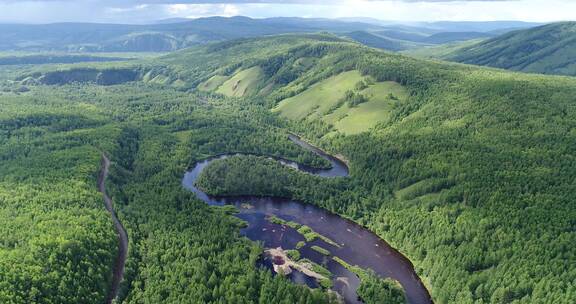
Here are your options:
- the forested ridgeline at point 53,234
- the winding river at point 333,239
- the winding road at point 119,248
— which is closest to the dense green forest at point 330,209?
the forested ridgeline at point 53,234

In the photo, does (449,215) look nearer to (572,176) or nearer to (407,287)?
(407,287)

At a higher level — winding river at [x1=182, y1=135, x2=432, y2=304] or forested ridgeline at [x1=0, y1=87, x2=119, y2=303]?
forested ridgeline at [x1=0, y1=87, x2=119, y2=303]

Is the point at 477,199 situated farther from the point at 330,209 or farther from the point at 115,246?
the point at 115,246

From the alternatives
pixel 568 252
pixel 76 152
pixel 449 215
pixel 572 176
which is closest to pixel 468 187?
pixel 449 215

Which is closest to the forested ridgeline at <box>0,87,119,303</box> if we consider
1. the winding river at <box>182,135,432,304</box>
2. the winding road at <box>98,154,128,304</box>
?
the winding road at <box>98,154,128,304</box>

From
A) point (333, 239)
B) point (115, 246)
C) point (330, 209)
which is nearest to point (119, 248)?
point (115, 246)

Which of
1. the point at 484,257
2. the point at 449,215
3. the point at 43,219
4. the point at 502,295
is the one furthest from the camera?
the point at 449,215

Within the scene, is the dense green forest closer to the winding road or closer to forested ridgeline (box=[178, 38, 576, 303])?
forested ridgeline (box=[178, 38, 576, 303])

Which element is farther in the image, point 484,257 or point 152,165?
point 152,165
